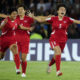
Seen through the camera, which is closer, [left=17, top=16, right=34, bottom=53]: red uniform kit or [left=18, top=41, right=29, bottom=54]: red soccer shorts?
[left=18, top=41, right=29, bottom=54]: red soccer shorts

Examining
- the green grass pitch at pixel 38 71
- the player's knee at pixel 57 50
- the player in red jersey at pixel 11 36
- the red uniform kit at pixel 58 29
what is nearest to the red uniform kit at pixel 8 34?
the player in red jersey at pixel 11 36

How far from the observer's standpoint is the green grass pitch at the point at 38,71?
14055 millimetres

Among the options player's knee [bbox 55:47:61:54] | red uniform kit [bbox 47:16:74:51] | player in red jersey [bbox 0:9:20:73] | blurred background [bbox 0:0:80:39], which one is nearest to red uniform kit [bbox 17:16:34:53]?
player in red jersey [bbox 0:9:20:73]

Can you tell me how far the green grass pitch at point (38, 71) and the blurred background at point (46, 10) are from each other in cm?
199

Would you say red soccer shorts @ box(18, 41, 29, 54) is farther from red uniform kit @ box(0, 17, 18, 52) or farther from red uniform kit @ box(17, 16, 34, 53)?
red uniform kit @ box(0, 17, 18, 52)

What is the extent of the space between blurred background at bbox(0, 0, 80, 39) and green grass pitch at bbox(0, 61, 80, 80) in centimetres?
199

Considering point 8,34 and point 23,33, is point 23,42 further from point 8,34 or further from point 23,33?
point 8,34

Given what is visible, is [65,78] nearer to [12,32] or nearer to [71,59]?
[12,32]

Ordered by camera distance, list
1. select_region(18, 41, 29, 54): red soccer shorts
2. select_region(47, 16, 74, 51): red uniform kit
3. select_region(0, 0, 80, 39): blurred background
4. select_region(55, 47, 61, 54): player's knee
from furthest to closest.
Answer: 1. select_region(0, 0, 80, 39): blurred background
2. select_region(18, 41, 29, 54): red soccer shorts
3. select_region(47, 16, 74, 51): red uniform kit
4. select_region(55, 47, 61, 54): player's knee

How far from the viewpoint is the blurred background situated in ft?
69.0

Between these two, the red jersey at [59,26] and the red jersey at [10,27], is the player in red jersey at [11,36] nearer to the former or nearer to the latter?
the red jersey at [10,27]

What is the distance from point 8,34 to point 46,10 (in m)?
7.27

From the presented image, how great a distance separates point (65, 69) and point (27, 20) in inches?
123

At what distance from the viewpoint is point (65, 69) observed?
1689 cm
